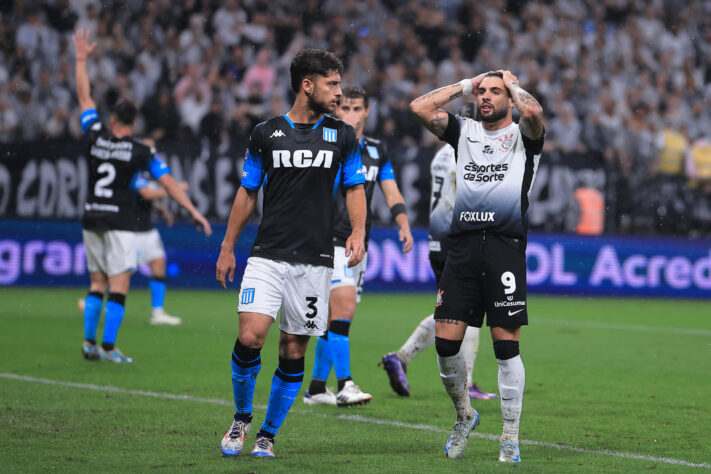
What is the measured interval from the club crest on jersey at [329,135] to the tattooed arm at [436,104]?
51 centimetres

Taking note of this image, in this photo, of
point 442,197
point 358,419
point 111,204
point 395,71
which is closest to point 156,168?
point 111,204

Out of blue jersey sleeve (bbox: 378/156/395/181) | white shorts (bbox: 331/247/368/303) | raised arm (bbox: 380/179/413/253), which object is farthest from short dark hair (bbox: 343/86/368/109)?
white shorts (bbox: 331/247/368/303)

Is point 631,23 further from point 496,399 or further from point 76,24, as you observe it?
point 496,399

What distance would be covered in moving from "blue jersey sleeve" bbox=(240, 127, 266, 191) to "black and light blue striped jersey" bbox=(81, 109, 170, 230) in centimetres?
468

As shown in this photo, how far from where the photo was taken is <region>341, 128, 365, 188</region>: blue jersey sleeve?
616cm

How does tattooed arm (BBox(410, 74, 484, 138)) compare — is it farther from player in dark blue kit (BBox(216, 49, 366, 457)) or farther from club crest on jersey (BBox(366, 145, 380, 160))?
club crest on jersey (BBox(366, 145, 380, 160))

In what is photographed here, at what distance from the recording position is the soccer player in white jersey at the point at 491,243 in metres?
6.05

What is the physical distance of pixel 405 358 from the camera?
8773 mm

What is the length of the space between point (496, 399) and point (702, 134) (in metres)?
15.6

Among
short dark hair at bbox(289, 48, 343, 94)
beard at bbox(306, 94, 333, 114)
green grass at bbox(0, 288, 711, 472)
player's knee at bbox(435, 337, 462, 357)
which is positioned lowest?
green grass at bbox(0, 288, 711, 472)

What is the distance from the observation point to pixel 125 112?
10352 millimetres

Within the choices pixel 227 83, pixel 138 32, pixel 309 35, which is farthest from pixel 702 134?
pixel 138 32

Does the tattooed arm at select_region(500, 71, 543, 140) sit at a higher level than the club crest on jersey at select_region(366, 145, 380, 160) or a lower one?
higher

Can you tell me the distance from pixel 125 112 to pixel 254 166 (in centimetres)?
467
